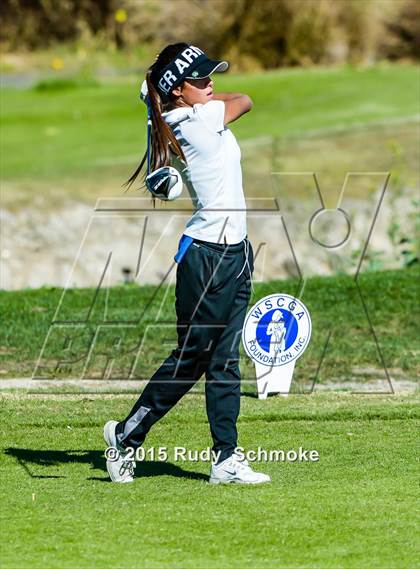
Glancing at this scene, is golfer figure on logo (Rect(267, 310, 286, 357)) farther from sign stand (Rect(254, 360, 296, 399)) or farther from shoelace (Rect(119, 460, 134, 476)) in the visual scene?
shoelace (Rect(119, 460, 134, 476))

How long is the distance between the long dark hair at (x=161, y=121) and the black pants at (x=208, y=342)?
17.1 inches

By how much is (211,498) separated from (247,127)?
1575cm

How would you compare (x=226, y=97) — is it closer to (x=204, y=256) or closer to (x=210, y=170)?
(x=210, y=170)

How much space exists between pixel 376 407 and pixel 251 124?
1379 cm

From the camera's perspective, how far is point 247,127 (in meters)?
21.7

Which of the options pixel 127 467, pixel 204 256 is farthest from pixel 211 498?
pixel 204 256

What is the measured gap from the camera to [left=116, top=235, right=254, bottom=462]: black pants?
6582 millimetres

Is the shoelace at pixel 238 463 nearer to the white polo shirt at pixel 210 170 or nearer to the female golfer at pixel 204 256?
the female golfer at pixel 204 256

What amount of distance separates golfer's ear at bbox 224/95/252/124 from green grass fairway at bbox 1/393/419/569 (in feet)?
5.79

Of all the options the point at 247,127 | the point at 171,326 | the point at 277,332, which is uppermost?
the point at 277,332

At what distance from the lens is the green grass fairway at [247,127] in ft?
58.1

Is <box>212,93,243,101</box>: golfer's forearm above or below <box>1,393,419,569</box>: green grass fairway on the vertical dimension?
above

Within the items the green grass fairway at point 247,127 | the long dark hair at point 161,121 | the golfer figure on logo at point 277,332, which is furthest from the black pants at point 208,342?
the green grass fairway at point 247,127

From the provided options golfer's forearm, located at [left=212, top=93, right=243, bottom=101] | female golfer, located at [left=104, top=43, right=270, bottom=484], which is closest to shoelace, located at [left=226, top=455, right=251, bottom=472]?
female golfer, located at [left=104, top=43, right=270, bottom=484]
